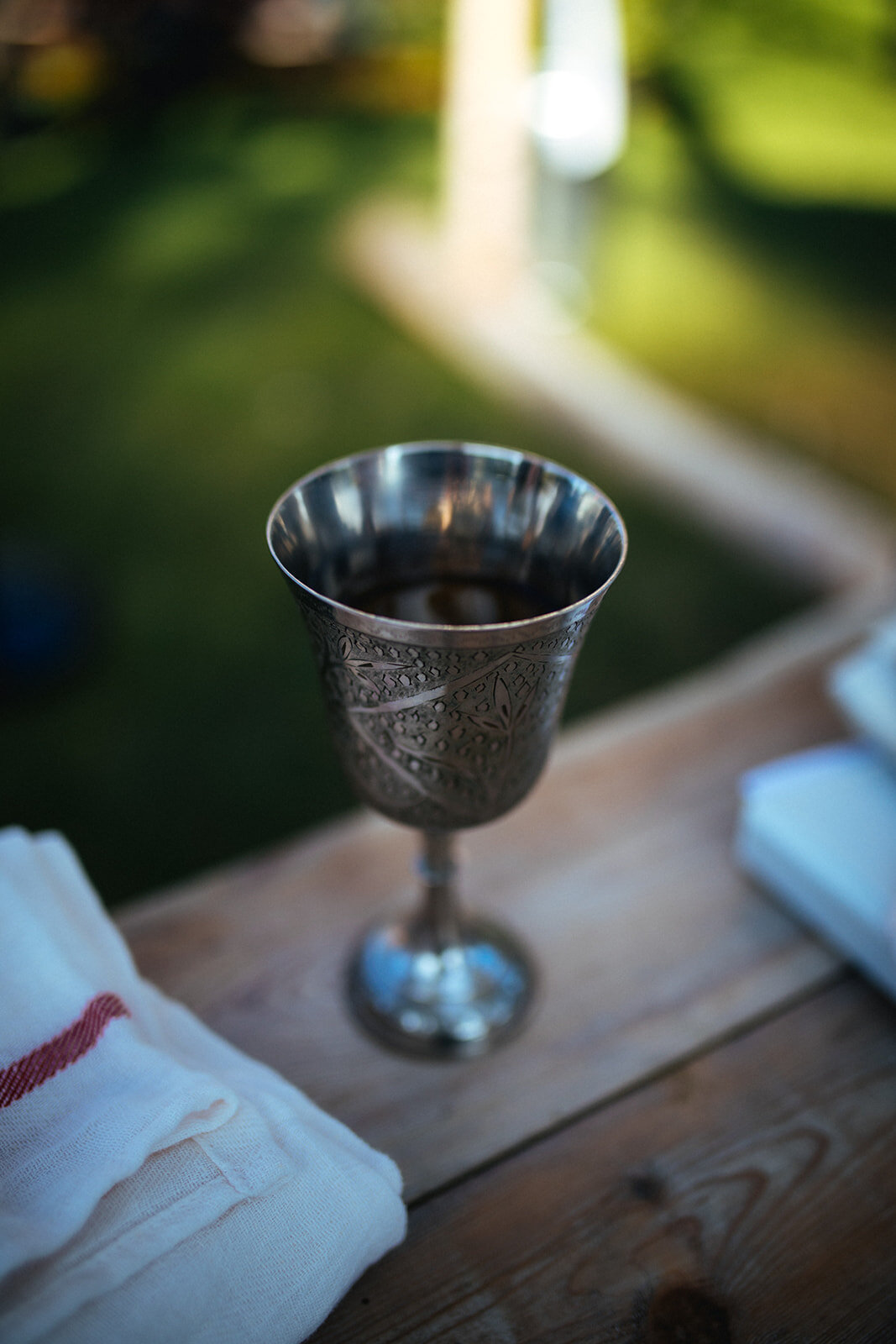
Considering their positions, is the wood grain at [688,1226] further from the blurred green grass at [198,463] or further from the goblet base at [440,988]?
the blurred green grass at [198,463]

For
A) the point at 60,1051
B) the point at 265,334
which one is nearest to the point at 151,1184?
the point at 60,1051

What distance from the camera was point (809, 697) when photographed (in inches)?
38.4

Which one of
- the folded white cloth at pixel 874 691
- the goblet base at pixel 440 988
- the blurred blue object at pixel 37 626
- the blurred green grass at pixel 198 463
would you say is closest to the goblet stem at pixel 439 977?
the goblet base at pixel 440 988

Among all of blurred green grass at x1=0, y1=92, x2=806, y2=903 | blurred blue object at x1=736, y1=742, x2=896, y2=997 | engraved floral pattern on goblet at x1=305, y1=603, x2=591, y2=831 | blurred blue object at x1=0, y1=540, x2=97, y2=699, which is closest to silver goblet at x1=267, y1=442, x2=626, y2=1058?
engraved floral pattern on goblet at x1=305, y1=603, x2=591, y2=831

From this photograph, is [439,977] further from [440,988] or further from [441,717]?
[441,717]

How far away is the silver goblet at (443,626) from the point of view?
54 centimetres

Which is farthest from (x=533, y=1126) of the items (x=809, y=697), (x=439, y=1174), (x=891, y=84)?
(x=891, y=84)

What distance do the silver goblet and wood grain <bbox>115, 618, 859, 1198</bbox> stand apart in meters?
0.03

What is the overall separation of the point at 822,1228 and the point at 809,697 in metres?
0.48

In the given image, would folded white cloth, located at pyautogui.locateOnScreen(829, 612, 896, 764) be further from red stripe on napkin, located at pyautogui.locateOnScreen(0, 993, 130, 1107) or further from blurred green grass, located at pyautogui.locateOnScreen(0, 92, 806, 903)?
blurred green grass, located at pyautogui.locateOnScreen(0, 92, 806, 903)

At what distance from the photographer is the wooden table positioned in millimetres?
582

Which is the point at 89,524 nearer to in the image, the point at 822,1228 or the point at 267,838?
the point at 267,838

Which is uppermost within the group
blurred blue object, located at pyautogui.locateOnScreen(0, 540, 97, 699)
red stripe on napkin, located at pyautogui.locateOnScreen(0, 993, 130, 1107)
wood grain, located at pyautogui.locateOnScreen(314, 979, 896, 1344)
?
red stripe on napkin, located at pyautogui.locateOnScreen(0, 993, 130, 1107)

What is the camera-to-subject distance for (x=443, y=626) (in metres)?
0.52
